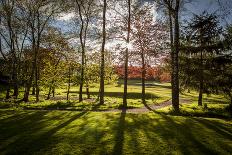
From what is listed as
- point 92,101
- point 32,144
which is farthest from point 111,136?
point 92,101

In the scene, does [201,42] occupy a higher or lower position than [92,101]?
higher

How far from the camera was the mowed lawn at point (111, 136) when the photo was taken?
10.7 metres

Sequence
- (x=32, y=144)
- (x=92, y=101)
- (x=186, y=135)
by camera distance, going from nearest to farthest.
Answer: (x=32, y=144)
(x=186, y=135)
(x=92, y=101)

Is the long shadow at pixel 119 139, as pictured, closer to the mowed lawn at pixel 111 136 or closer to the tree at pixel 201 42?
the mowed lawn at pixel 111 136

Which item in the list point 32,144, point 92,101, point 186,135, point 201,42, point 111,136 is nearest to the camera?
point 32,144

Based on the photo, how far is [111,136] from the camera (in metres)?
12.5

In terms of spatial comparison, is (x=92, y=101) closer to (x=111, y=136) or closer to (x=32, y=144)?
(x=111, y=136)

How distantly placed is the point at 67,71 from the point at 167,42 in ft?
67.8

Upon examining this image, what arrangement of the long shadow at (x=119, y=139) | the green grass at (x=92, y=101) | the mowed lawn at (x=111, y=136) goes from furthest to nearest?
the green grass at (x=92, y=101) < the mowed lawn at (x=111, y=136) < the long shadow at (x=119, y=139)

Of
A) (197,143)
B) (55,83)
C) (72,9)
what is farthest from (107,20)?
(197,143)

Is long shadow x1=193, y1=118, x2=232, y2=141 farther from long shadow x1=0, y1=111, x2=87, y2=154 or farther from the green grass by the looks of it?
the green grass

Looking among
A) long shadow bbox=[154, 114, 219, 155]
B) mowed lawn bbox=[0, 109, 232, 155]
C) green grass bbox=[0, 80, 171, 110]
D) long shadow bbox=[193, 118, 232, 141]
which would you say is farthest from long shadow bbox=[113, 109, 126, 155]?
green grass bbox=[0, 80, 171, 110]

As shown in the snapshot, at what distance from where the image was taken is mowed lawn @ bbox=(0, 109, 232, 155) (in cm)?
1068

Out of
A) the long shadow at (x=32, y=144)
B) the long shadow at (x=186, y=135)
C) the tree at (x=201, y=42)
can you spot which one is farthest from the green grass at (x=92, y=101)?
the long shadow at (x=32, y=144)
